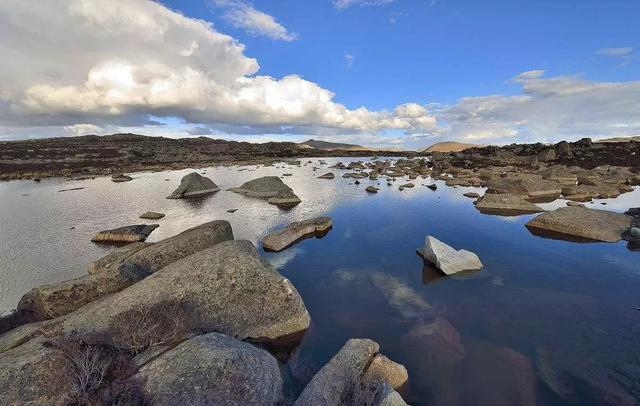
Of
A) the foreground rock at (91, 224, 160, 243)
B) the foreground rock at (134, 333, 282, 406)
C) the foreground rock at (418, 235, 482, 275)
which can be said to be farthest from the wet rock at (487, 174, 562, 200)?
the foreground rock at (134, 333, 282, 406)

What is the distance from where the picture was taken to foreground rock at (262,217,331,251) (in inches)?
837

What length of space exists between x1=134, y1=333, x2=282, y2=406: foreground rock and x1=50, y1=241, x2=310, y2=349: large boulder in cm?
172

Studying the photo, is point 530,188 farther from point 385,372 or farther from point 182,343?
point 182,343

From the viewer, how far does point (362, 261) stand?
1905 cm

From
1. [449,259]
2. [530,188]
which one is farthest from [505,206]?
[449,259]

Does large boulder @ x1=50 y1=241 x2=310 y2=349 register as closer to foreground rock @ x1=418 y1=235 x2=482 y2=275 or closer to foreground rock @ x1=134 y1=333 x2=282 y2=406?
foreground rock @ x1=134 y1=333 x2=282 y2=406

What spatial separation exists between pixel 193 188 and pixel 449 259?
3146 centimetres

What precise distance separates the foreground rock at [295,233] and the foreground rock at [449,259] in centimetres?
820

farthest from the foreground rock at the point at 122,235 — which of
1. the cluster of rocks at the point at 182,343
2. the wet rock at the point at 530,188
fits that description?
the wet rock at the point at 530,188

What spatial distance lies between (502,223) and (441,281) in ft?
43.3

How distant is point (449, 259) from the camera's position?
679 inches

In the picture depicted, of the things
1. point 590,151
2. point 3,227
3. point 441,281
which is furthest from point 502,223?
point 590,151

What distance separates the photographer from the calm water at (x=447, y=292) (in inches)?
388

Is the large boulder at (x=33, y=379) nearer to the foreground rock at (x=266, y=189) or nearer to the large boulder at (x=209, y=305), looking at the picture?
the large boulder at (x=209, y=305)
